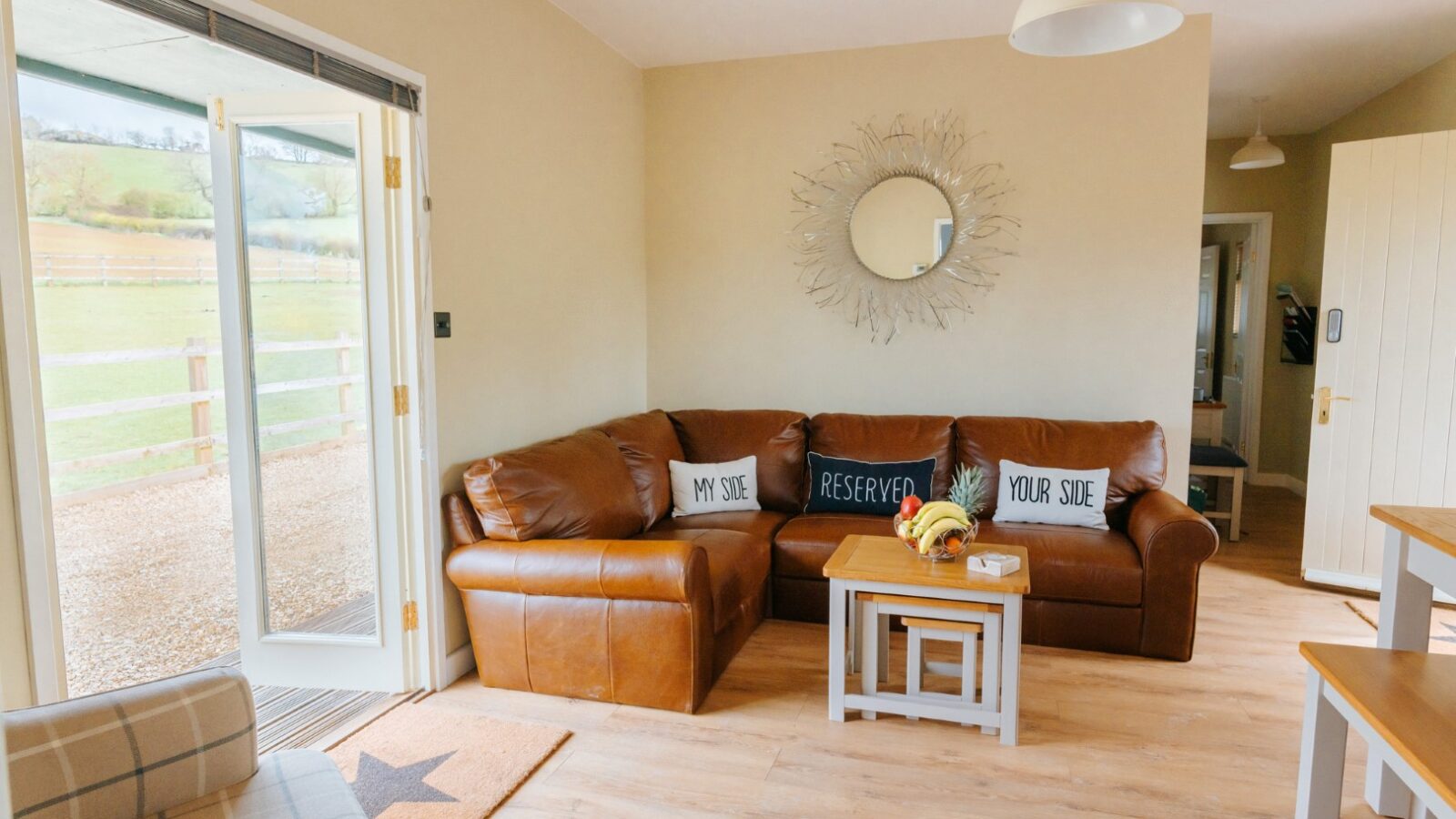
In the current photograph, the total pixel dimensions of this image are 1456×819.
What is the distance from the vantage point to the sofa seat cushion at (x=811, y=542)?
3.64 meters

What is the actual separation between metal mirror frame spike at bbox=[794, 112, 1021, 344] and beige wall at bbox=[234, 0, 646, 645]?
3.30 ft

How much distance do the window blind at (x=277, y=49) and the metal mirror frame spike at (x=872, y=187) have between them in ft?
7.41

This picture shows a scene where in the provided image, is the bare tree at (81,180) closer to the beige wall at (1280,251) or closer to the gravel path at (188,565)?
the gravel path at (188,565)

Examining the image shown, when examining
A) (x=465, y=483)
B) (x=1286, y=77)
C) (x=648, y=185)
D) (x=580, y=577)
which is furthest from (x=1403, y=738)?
(x=1286, y=77)

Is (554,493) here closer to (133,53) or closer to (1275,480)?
(133,53)

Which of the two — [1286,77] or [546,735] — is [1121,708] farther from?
[1286,77]

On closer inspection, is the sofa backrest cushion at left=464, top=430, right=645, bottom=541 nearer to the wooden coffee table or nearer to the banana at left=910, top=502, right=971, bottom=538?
the wooden coffee table

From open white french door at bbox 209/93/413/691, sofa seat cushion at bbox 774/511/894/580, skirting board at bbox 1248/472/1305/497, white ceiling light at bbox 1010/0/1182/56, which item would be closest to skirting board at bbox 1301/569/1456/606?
sofa seat cushion at bbox 774/511/894/580

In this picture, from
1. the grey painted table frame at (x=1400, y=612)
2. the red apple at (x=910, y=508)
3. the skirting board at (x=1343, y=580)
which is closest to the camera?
the grey painted table frame at (x=1400, y=612)

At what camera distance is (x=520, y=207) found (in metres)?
3.52

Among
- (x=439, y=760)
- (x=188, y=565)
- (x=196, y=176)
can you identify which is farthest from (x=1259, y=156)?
(x=188, y=565)

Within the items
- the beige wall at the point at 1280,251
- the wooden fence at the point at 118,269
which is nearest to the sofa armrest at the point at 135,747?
the wooden fence at the point at 118,269

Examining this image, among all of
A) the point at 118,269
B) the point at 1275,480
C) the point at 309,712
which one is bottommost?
the point at 309,712

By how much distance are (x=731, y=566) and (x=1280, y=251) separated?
5.49 metres
